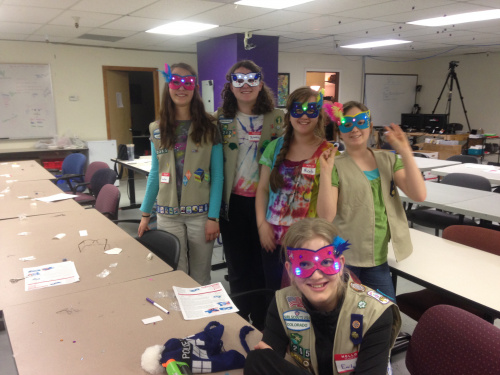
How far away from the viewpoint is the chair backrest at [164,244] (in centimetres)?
205

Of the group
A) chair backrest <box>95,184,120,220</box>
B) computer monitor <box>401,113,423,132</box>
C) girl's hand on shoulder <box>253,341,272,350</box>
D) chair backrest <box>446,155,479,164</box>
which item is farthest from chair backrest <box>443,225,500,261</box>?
computer monitor <box>401,113,423,132</box>

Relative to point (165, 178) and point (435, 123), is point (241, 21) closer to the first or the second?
point (165, 178)

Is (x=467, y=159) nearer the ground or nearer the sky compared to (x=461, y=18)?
nearer the ground

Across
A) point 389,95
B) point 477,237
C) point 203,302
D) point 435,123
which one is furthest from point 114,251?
point 389,95

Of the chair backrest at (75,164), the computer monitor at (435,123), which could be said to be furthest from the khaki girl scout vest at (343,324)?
the computer monitor at (435,123)

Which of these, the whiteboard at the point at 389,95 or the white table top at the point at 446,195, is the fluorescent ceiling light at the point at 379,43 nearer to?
the whiteboard at the point at 389,95

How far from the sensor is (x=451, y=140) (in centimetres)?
795

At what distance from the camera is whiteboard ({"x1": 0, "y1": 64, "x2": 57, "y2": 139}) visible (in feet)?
21.7

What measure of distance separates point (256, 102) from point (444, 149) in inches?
261

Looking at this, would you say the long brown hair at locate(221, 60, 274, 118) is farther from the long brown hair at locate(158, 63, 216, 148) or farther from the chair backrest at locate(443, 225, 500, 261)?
the chair backrest at locate(443, 225, 500, 261)

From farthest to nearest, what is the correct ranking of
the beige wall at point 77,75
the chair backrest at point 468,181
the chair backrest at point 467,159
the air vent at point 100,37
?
the beige wall at point 77,75 → the air vent at point 100,37 → the chair backrest at point 467,159 → the chair backrest at point 468,181

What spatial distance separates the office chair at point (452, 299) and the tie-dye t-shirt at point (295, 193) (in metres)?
0.78

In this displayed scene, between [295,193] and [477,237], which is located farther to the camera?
[477,237]

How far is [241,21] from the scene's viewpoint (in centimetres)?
532
